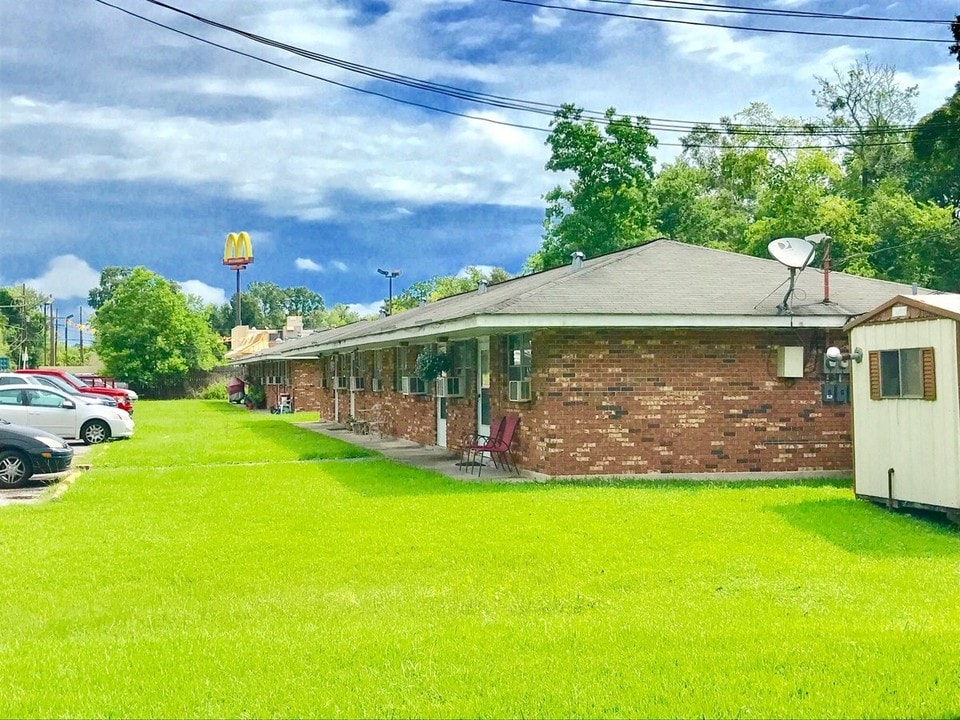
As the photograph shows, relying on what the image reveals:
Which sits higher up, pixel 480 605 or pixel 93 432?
pixel 93 432

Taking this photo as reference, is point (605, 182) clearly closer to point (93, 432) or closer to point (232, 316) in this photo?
point (93, 432)

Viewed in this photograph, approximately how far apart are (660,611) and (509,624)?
1.13m

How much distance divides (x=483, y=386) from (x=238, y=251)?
2826 inches

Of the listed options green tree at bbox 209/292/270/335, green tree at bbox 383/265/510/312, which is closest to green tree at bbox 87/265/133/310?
green tree at bbox 209/292/270/335

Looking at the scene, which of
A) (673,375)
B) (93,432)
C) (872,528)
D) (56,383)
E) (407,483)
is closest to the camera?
(872,528)

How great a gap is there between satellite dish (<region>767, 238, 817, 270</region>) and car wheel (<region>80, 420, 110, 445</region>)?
16.0m

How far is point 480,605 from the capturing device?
7.25m

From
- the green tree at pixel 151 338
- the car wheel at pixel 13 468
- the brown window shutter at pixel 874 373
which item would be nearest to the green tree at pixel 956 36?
the brown window shutter at pixel 874 373

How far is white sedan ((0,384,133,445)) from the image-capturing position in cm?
2114

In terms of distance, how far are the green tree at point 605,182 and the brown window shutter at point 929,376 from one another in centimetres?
3545

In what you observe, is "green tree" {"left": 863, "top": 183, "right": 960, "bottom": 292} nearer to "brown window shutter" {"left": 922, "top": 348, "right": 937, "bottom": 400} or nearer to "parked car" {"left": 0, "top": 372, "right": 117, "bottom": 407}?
"brown window shutter" {"left": 922, "top": 348, "right": 937, "bottom": 400}

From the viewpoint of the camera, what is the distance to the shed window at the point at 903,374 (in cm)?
1090

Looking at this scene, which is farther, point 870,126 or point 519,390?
point 870,126

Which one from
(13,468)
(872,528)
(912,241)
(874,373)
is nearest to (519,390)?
(874,373)
